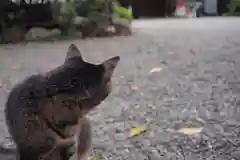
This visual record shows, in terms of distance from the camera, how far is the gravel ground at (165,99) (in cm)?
193

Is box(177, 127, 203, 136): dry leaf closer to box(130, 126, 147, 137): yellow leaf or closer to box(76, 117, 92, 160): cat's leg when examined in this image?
box(130, 126, 147, 137): yellow leaf

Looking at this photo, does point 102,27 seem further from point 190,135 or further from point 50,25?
point 190,135

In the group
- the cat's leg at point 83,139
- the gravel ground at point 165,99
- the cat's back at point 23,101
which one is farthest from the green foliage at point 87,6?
the cat's back at point 23,101

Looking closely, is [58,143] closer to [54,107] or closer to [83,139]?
[54,107]

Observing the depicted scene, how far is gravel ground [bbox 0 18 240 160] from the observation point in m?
1.93

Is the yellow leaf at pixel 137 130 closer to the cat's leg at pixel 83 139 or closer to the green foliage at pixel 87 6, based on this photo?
the cat's leg at pixel 83 139

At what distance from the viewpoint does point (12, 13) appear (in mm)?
6984

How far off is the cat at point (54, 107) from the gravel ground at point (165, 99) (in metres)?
0.56

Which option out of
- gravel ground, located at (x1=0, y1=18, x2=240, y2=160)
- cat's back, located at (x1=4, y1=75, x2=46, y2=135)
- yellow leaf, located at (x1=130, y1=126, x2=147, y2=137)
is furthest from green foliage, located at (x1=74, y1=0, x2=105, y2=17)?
cat's back, located at (x1=4, y1=75, x2=46, y2=135)

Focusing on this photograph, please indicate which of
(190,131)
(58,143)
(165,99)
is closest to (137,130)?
(190,131)

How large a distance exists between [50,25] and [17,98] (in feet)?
19.3

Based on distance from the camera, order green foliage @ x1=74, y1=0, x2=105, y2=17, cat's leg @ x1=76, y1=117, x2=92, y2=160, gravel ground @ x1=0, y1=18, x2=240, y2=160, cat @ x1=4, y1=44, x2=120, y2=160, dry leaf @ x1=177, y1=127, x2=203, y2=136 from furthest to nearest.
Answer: green foliage @ x1=74, y1=0, x2=105, y2=17, dry leaf @ x1=177, y1=127, x2=203, y2=136, gravel ground @ x1=0, y1=18, x2=240, y2=160, cat's leg @ x1=76, y1=117, x2=92, y2=160, cat @ x1=4, y1=44, x2=120, y2=160

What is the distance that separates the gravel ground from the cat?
56cm

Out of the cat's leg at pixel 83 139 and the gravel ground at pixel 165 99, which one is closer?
the cat's leg at pixel 83 139
